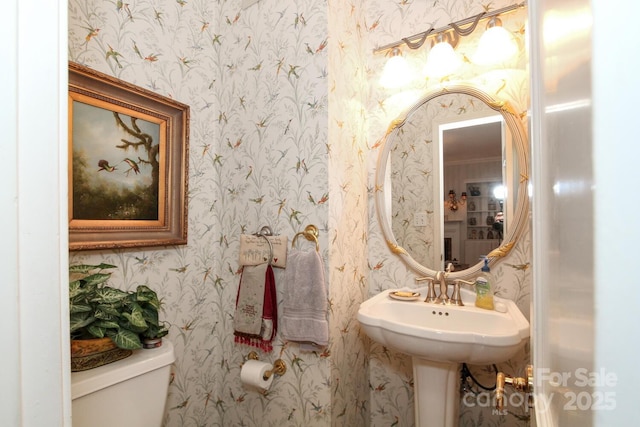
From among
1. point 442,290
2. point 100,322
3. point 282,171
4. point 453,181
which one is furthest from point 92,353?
point 453,181

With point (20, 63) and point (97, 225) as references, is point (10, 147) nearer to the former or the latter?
point (20, 63)

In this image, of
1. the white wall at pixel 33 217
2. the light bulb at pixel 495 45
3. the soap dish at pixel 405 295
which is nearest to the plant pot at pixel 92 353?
the white wall at pixel 33 217

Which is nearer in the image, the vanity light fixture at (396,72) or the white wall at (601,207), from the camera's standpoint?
the white wall at (601,207)

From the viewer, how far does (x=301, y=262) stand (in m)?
1.29

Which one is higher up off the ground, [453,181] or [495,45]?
[495,45]

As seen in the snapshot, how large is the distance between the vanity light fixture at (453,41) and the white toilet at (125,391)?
1558mm

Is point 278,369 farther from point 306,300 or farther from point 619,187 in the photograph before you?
point 619,187

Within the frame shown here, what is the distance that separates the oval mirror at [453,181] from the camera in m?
1.32

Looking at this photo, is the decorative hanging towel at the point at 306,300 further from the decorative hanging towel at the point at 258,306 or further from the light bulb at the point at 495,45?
the light bulb at the point at 495,45

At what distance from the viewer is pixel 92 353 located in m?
0.87

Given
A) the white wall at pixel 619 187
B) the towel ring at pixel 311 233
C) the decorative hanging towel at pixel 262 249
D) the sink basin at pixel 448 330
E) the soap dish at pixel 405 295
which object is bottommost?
the sink basin at pixel 448 330

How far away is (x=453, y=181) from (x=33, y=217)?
1.47 m

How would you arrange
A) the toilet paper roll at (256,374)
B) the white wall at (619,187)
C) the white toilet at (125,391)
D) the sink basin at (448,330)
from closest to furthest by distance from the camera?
the white wall at (619,187) → the white toilet at (125,391) → the sink basin at (448,330) → the toilet paper roll at (256,374)

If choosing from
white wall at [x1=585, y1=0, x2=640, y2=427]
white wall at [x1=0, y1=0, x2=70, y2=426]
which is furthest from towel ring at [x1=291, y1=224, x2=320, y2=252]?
white wall at [x1=585, y1=0, x2=640, y2=427]
